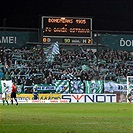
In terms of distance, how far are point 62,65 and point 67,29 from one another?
13.8 feet

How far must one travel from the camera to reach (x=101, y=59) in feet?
155

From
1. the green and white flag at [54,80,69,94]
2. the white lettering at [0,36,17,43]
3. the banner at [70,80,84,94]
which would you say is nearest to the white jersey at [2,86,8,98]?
the green and white flag at [54,80,69,94]

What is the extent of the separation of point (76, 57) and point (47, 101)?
5.97m

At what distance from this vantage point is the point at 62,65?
46656 millimetres

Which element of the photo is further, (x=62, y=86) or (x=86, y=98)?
(x=86, y=98)

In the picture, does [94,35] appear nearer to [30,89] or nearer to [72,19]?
[72,19]

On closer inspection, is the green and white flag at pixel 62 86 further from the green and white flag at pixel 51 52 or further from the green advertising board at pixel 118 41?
the green advertising board at pixel 118 41

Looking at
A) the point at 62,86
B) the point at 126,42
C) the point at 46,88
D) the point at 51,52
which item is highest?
the point at 126,42

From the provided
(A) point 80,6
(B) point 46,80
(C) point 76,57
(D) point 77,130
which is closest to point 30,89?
(B) point 46,80

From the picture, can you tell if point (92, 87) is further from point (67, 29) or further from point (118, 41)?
point (118, 41)

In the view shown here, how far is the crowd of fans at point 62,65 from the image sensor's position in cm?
4428

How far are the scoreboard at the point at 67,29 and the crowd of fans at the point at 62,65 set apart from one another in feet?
6.24

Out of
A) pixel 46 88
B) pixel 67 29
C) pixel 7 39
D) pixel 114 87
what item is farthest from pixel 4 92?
pixel 114 87

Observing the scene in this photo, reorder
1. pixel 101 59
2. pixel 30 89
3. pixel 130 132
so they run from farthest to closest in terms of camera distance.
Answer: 1. pixel 101 59
2. pixel 30 89
3. pixel 130 132
